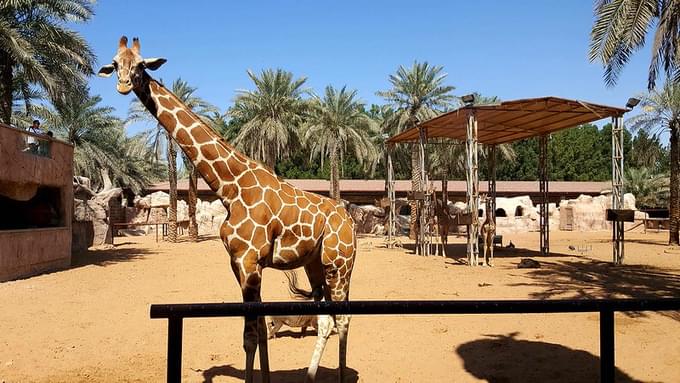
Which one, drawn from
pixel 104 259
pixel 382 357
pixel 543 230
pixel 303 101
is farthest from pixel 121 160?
pixel 382 357

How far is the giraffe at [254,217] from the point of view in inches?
182

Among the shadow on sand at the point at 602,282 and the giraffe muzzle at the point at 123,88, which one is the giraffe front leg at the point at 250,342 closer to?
the giraffe muzzle at the point at 123,88

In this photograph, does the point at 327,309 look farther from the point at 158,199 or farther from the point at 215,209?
the point at 158,199

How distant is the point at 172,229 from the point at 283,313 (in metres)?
26.6

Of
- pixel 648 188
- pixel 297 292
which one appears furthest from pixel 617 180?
pixel 648 188

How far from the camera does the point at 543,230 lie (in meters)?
19.8

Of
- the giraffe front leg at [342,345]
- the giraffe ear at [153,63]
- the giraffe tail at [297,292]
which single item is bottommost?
the giraffe front leg at [342,345]

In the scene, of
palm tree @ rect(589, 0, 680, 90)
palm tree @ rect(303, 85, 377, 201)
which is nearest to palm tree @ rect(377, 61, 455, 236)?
palm tree @ rect(303, 85, 377, 201)

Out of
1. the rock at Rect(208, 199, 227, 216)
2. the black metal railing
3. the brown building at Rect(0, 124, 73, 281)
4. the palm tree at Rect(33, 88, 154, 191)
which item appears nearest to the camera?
the black metal railing

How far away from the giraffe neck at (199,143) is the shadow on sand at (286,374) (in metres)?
2.06

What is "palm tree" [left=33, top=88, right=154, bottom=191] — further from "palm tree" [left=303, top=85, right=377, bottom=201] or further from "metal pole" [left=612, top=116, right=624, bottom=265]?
"metal pole" [left=612, top=116, right=624, bottom=265]

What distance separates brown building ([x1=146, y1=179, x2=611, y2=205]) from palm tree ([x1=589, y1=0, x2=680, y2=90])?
25408mm

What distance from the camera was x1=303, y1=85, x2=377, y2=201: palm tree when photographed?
29703mm

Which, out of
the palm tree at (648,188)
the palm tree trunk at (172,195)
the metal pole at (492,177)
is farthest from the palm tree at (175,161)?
the palm tree at (648,188)
